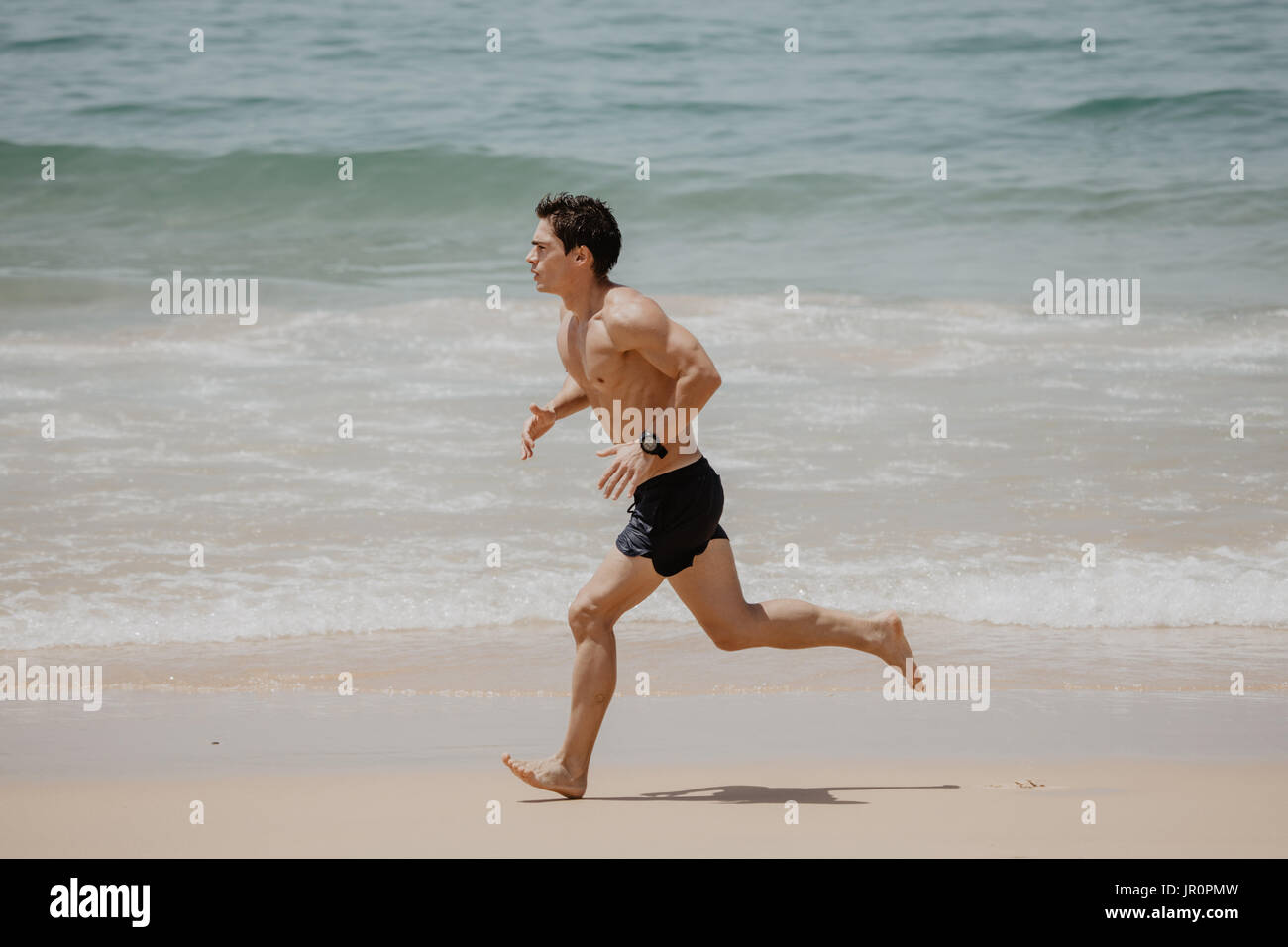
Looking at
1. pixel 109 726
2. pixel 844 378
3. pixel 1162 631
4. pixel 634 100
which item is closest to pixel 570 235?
pixel 109 726

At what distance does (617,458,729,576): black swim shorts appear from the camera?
13.3 ft

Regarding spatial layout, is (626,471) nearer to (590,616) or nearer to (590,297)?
(590,616)

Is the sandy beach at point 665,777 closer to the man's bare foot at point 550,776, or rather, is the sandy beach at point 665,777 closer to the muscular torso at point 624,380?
the man's bare foot at point 550,776

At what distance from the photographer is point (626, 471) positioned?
12.6 feet

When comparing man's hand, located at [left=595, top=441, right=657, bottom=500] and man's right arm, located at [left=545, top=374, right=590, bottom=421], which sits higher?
man's right arm, located at [left=545, top=374, right=590, bottom=421]

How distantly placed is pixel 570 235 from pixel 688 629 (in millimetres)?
2611

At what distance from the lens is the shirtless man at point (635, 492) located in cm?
401

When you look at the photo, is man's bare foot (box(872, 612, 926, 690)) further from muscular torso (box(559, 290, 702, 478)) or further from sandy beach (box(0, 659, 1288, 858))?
muscular torso (box(559, 290, 702, 478))

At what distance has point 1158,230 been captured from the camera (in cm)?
1694

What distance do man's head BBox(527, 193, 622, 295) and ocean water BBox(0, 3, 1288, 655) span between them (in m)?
2.31

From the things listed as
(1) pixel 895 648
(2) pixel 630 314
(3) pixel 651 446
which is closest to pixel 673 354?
(2) pixel 630 314

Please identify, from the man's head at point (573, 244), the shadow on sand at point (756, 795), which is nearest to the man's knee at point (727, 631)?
the shadow on sand at point (756, 795)

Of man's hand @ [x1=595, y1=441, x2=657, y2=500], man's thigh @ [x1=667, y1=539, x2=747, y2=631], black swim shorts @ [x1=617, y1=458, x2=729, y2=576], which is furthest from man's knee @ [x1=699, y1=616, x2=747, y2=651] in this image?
man's hand @ [x1=595, y1=441, x2=657, y2=500]

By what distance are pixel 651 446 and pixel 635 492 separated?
8.5 inches
